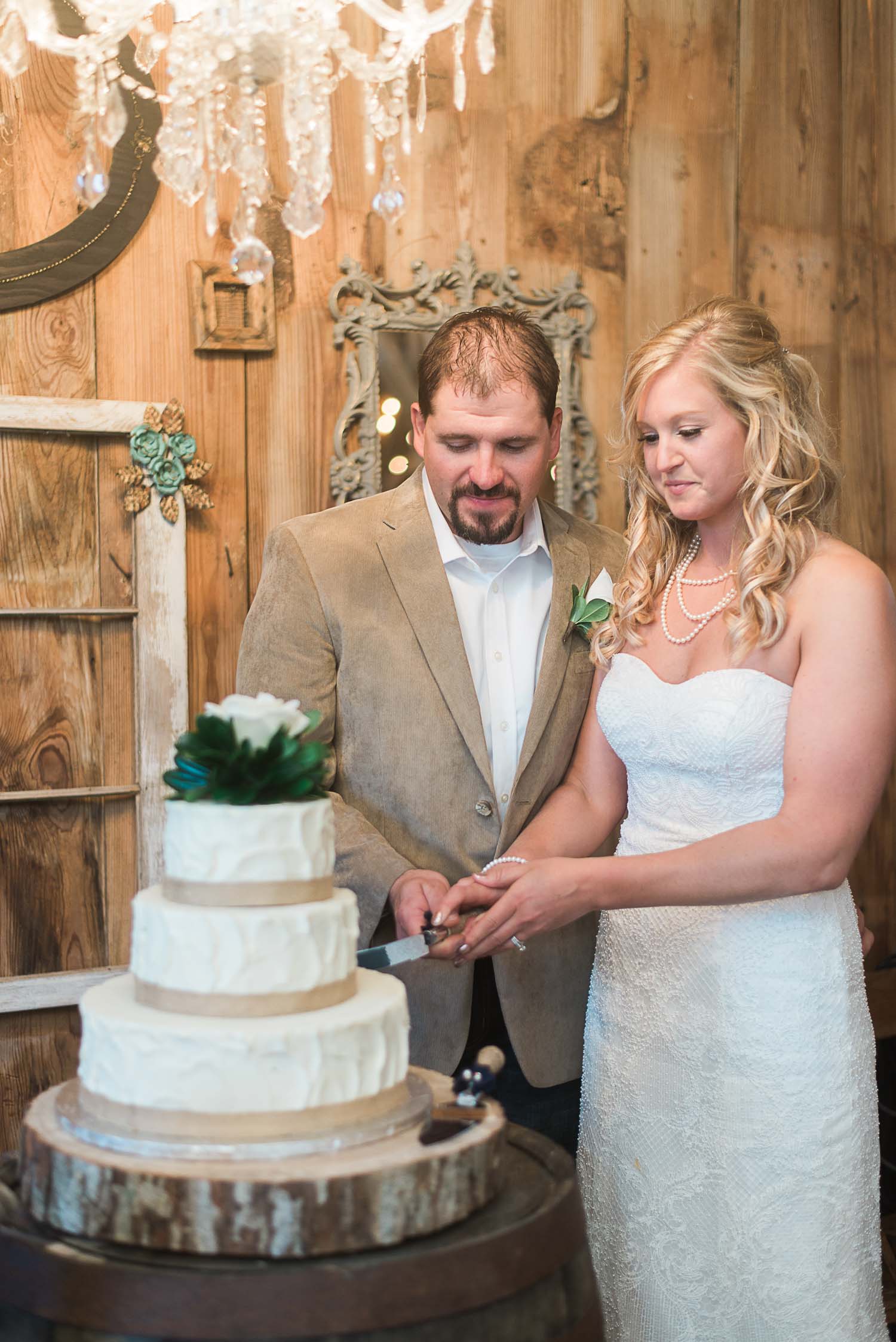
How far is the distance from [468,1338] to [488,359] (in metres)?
1.60

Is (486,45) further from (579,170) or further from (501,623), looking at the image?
(579,170)

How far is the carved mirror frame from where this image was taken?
10.2ft

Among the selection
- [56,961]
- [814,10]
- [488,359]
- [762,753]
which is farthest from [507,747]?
[814,10]

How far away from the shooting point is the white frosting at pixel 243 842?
1.34 metres

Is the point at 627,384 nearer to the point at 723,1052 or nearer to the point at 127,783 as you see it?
the point at 723,1052

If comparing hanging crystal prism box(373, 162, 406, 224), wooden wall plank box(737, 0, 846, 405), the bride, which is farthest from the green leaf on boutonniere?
wooden wall plank box(737, 0, 846, 405)

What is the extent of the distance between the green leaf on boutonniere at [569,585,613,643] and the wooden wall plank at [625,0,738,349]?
1.23 m

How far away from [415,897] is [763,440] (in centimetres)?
88

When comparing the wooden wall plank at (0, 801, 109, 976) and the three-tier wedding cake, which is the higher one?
the three-tier wedding cake

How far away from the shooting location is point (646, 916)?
216 cm

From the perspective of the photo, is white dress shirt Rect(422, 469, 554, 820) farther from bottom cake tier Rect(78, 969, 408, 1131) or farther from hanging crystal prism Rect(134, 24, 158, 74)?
bottom cake tier Rect(78, 969, 408, 1131)

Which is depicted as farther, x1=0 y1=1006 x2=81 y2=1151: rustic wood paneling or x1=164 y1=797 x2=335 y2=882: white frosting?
x1=0 y1=1006 x2=81 y2=1151: rustic wood paneling

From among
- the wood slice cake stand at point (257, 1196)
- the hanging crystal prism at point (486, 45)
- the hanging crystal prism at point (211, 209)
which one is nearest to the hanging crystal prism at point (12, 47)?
the hanging crystal prism at point (211, 209)

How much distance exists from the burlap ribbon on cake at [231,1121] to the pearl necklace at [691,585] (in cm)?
107
